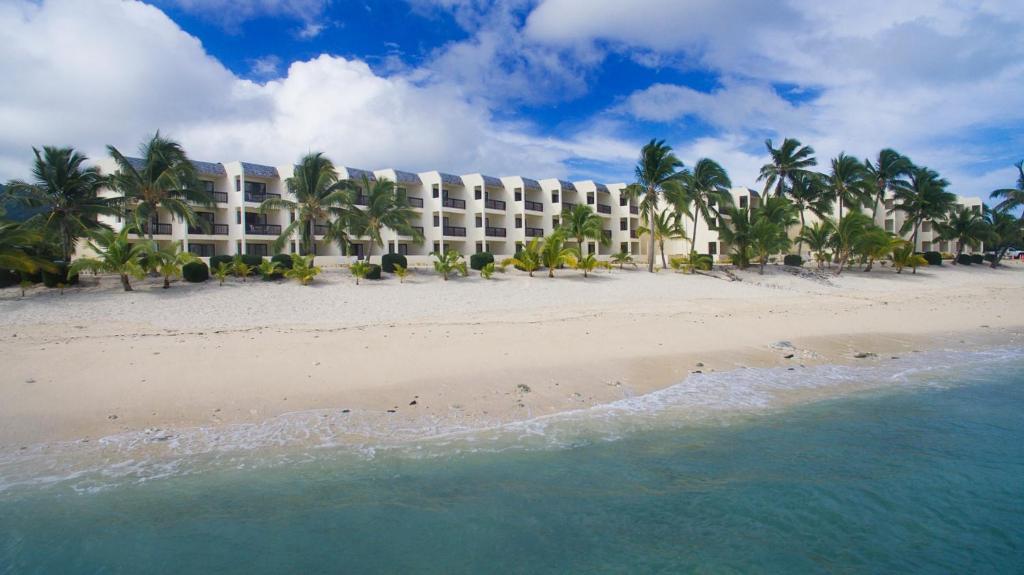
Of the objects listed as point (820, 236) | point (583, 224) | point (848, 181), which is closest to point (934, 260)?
point (848, 181)

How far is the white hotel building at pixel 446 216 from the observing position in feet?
144

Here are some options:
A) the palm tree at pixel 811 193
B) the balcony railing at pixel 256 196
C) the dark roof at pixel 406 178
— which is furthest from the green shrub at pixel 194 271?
the palm tree at pixel 811 193

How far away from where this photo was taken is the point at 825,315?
23.1 metres

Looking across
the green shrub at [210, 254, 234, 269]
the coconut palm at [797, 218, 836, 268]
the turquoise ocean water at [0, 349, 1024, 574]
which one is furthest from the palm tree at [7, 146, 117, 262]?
the coconut palm at [797, 218, 836, 268]

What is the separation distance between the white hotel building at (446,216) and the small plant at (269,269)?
454 centimetres

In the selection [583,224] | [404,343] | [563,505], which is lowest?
[563,505]

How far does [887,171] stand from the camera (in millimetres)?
53906

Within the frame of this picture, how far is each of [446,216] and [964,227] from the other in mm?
51681

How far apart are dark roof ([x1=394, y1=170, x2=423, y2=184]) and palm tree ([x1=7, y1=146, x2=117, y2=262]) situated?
25.4 m

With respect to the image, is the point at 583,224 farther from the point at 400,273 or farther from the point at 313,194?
the point at 313,194

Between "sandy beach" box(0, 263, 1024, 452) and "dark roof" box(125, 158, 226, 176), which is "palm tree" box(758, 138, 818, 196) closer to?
"sandy beach" box(0, 263, 1024, 452)

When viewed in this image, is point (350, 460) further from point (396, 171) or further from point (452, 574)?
point (396, 171)

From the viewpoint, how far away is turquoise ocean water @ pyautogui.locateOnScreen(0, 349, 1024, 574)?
5.23 metres

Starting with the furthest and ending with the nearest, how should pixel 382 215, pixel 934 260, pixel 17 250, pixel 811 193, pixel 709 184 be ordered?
pixel 934 260 → pixel 811 193 → pixel 709 184 → pixel 382 215 → pixel 17 250
